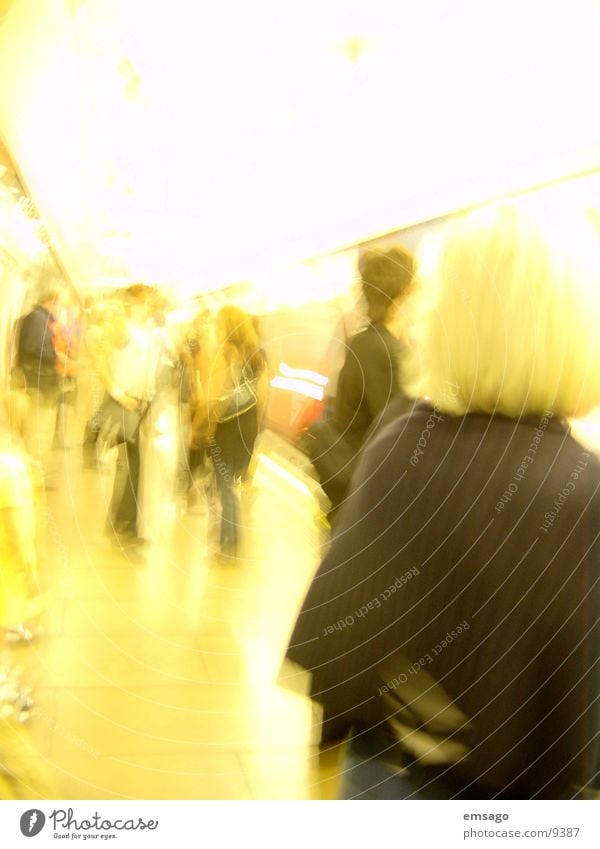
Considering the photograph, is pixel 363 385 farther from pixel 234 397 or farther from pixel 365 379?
pixel 234 397

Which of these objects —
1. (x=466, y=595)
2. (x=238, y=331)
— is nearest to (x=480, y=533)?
(x=466, y=595)

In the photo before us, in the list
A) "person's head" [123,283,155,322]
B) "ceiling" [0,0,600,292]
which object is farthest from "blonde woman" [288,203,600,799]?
"person's head" [123,283,155,322]

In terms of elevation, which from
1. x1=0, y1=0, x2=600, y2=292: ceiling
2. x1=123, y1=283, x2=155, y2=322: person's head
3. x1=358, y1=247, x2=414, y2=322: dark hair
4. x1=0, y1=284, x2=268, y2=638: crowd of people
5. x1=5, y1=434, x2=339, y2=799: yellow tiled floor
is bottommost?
x1=5, y1=434, x2=339, y2=799: yellow tiled floor

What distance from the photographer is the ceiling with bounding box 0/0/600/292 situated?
817 millimetres

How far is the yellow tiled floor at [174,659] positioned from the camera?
849 millimetres

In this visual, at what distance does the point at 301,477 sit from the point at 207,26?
41 centimetres

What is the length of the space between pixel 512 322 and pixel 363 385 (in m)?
0.16

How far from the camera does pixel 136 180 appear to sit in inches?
32.8

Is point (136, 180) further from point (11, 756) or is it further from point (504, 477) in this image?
point (11, 756)

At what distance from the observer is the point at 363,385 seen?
0.86 m

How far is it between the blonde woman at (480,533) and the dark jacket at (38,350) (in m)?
0.28

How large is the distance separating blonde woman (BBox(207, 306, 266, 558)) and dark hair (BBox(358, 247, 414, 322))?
0.11m

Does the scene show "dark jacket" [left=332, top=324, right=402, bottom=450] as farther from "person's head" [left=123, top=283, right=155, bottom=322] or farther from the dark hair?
"person's head" [left=123, top=283, right=155, bottom=322]
